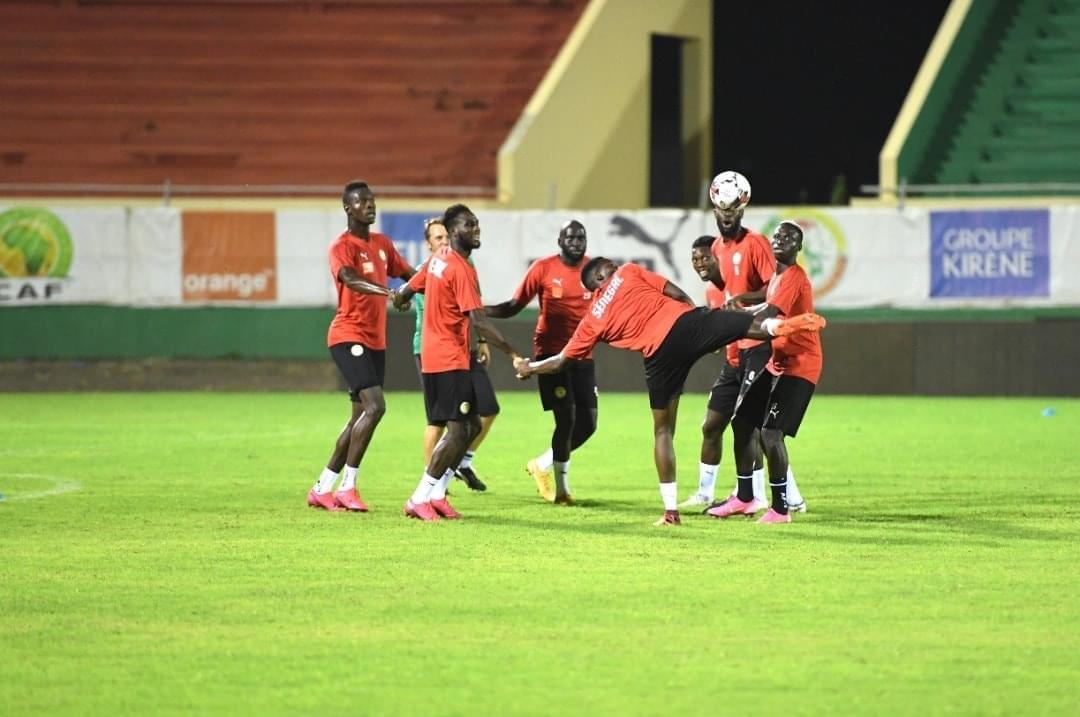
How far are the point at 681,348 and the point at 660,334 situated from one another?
0.56 feet

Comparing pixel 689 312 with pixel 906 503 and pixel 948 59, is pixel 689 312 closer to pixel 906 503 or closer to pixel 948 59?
pixel 906 503

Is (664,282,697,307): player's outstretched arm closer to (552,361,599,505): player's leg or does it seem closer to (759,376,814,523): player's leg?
(759,376,814,523): player's leg

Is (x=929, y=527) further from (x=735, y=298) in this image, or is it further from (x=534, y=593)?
(x=534, y=593)

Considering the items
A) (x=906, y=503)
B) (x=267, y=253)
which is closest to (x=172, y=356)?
(x=267, y=253)

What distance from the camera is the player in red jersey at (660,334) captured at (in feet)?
38.3

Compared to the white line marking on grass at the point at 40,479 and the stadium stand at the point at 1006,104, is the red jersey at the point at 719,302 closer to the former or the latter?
the white line marking on grass at the point at 40,479

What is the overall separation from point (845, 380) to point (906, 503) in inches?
456

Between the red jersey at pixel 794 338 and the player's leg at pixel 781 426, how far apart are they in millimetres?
94

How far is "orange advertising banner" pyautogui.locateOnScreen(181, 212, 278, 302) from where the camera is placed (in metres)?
26.0

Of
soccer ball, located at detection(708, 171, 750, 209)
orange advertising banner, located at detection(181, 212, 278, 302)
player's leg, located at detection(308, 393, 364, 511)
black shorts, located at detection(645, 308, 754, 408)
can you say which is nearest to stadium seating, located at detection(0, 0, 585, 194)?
orange advertising banner, located at detection(181, 212, 278, 302)

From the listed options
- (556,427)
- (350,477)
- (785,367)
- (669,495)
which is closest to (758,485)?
(785,367)

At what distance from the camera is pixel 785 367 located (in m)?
12.2

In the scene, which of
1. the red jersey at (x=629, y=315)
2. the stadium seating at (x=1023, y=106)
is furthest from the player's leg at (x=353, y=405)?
the stadium seating at (x=1023, y=106)

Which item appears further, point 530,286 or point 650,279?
point 530,286
